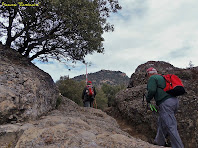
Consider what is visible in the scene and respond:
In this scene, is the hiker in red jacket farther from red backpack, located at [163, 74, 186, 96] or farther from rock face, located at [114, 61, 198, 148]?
red backpack, located at [163, 74, 186, 96]

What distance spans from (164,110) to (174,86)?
0.73 meters

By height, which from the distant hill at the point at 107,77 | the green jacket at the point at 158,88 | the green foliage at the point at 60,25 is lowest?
the green jacket at the point at 158,88

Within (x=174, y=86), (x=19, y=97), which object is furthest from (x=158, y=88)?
(x=19, y=97)

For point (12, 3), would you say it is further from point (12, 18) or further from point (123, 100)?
point (123, 100)

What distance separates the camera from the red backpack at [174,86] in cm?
426

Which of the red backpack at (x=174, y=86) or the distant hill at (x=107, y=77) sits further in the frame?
the distant hill at (x=107, y=77)

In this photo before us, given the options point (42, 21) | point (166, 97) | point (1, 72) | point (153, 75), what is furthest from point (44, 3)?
point (166, 97)

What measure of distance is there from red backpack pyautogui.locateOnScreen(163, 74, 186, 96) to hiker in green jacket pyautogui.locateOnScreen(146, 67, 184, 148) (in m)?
0.11

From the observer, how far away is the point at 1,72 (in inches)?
225

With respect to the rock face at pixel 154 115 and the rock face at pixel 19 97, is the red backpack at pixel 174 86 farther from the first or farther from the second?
the rock face at pixel 19 97

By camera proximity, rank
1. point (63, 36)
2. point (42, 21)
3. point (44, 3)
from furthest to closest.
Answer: point (63, 36) < point (42, 21) < point (44, 3)

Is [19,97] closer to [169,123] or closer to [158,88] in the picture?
[158,88]

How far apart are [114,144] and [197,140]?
210 inches

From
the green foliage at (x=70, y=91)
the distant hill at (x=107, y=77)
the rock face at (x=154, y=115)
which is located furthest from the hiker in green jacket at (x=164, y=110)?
the distant hill at (x=107, y=77)
